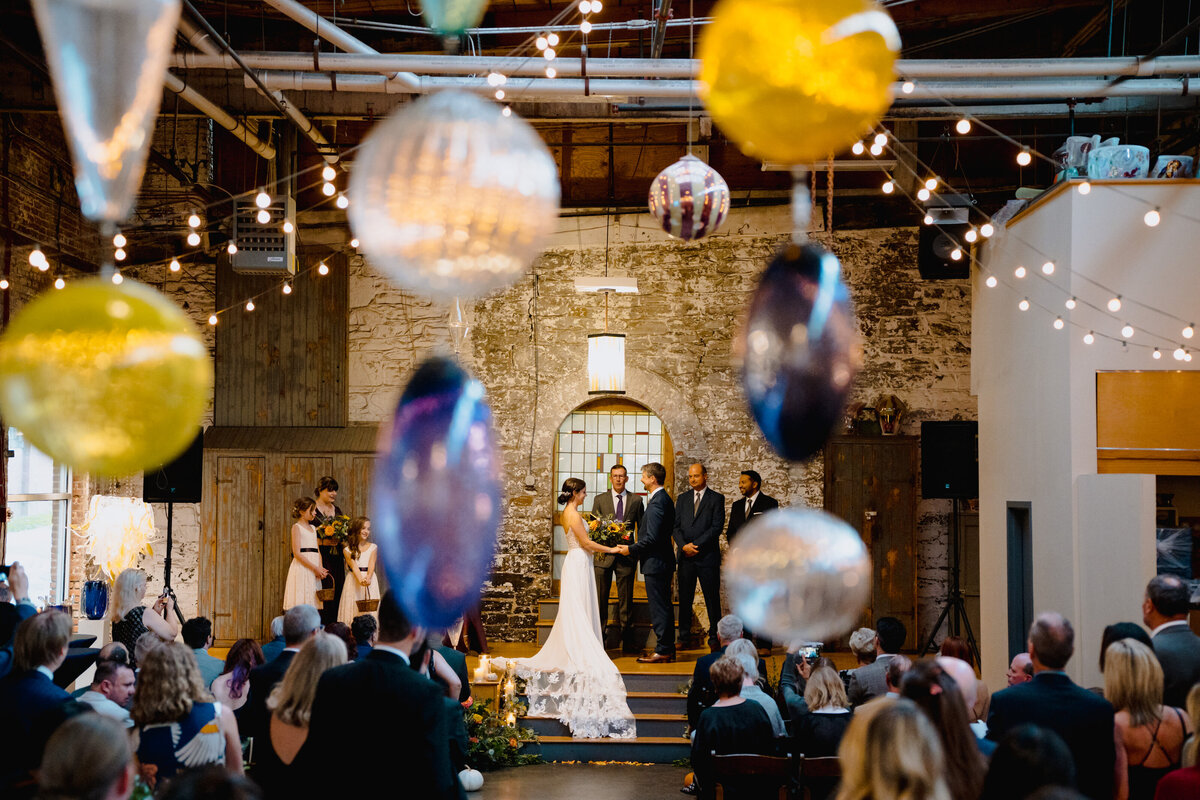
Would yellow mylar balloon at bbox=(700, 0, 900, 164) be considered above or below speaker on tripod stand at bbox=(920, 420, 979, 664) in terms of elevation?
above

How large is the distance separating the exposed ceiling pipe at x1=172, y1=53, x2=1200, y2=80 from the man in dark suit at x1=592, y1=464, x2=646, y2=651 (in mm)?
3828

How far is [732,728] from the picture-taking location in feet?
16.0

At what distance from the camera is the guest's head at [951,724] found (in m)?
2.91

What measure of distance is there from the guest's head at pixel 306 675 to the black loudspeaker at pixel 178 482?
6.28m

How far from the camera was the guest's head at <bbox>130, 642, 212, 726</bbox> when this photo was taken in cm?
332

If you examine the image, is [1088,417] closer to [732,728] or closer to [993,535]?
[993,535]

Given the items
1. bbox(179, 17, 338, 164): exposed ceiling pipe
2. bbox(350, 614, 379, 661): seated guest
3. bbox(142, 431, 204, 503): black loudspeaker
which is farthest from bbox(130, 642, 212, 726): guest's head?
bbox(142, 431, 204, 503): black loudspeaker

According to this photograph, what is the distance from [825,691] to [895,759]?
8.00 ft

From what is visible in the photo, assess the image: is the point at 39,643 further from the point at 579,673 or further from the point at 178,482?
the point at 178,482

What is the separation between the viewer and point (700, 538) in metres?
9.29

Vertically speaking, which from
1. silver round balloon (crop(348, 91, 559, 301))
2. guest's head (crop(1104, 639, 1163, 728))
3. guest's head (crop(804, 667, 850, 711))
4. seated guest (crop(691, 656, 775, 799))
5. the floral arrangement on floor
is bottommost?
the floral arrangement on floor

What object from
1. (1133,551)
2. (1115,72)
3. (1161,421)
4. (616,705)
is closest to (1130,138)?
(1115,72)

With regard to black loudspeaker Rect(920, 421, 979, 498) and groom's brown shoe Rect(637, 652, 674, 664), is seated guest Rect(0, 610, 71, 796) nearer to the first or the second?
groom's brown shoe Rect(637, 652, 674, 664)

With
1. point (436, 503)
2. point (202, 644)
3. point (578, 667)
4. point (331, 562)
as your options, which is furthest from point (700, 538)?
point (436, 503)
